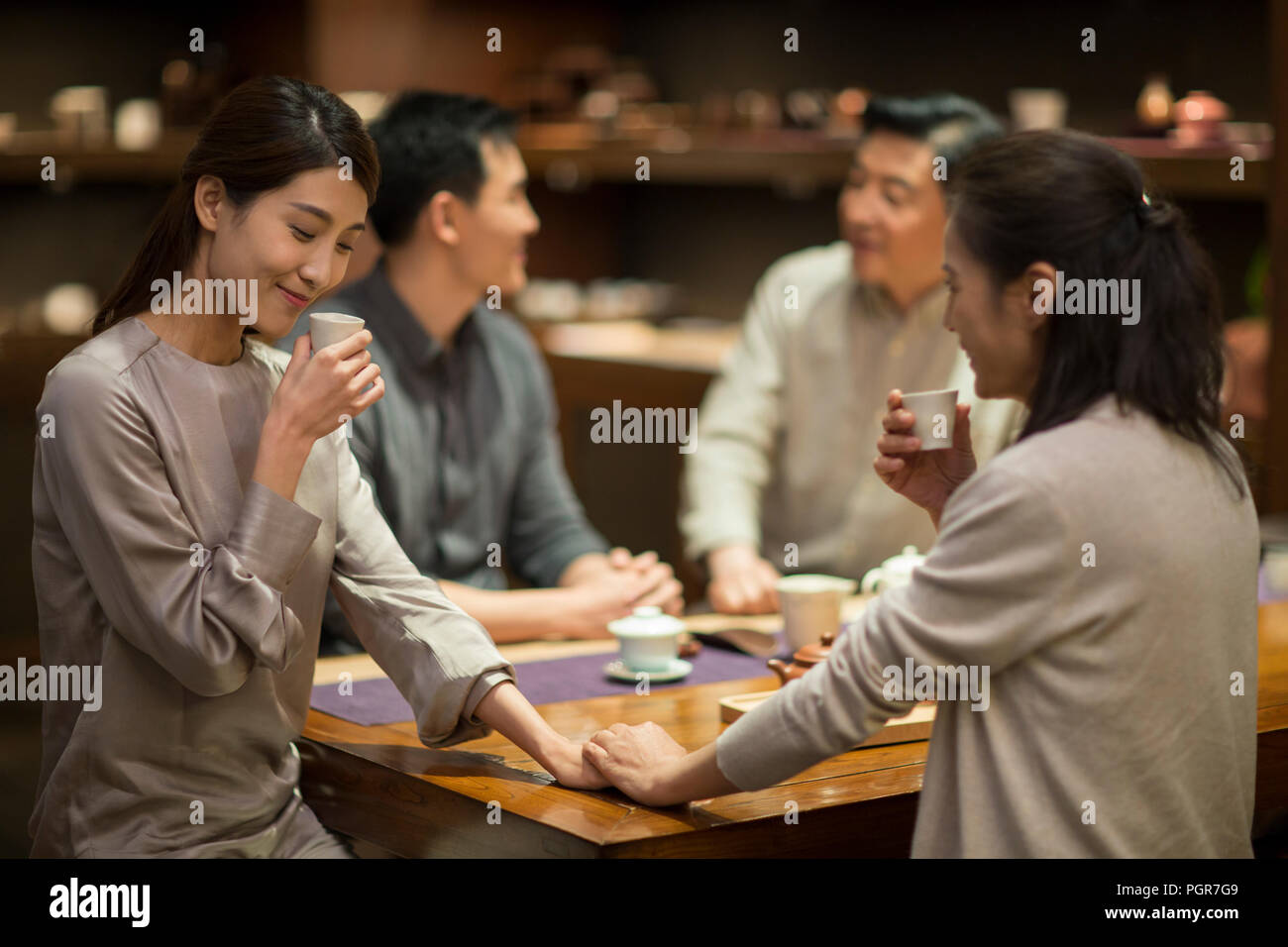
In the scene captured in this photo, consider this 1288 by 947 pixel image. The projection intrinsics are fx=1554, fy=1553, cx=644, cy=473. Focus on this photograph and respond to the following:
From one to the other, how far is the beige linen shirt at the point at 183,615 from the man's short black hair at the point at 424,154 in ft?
3.29

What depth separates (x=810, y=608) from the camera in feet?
7.42

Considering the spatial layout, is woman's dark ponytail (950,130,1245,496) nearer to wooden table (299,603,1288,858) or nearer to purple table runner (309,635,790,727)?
wooden table (299,603,1288,858)

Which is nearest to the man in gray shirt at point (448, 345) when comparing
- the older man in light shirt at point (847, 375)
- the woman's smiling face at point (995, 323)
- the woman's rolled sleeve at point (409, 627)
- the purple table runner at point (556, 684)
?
the purple table runner at point (556, 684)

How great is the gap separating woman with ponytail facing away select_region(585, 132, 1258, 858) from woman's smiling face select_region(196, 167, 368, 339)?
2.20 ft

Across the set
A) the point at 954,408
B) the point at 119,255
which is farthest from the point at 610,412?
the point at 954,408

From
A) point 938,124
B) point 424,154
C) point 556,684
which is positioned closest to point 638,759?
point 556,684

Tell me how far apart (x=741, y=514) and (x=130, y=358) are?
174cm

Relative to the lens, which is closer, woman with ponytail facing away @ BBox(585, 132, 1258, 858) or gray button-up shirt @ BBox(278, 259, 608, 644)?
Answer: woman with ponytail facing away @ BBox(585, 132, 1258, 858)

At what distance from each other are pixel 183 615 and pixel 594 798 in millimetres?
473

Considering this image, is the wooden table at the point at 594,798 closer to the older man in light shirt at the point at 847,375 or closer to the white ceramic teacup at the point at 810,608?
the white ceramic teacup at the point at 810,608

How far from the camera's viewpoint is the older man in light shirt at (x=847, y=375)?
323 centimetres

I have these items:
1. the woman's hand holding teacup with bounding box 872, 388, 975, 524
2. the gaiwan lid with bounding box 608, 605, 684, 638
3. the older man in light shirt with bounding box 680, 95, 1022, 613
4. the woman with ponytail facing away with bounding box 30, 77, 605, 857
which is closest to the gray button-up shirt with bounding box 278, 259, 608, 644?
the older man in light shirt with bounding box 680, 95, 1022, 613

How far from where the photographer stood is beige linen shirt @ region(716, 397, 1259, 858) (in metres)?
1.40
